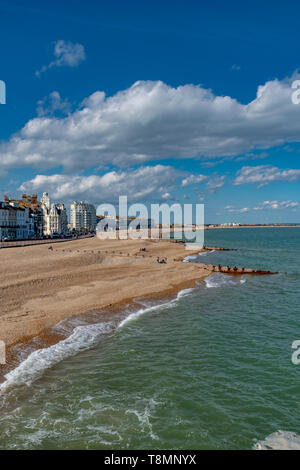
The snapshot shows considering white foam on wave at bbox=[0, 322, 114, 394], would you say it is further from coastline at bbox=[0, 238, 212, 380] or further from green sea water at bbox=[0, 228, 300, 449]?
coastline at bbox=[0, 238, 212, 380]

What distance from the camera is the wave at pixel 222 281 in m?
32.6

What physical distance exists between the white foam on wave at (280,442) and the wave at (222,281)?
22161 mm

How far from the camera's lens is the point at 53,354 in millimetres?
14156

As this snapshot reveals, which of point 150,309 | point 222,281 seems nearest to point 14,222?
point 222,281

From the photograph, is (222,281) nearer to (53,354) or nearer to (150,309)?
(150,309)

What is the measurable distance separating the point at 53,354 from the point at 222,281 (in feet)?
80.0

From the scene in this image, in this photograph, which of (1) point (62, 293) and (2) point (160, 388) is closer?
(2) point (160, 388)

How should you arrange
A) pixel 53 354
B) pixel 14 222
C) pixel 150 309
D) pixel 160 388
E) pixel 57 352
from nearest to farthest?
pixel 160 388, pixel 53 354, pixel 57 352, pixel 150 309, pixel 14 222

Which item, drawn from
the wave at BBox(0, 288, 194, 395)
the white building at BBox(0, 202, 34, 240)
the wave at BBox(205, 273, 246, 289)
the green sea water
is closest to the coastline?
the wave at BBox(0, 288, 194, 395)

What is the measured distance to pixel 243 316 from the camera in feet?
68.2

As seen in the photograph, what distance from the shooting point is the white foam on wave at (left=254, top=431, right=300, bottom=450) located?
8570 millimetres

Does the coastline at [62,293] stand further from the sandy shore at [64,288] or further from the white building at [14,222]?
the white building at [14,222]
